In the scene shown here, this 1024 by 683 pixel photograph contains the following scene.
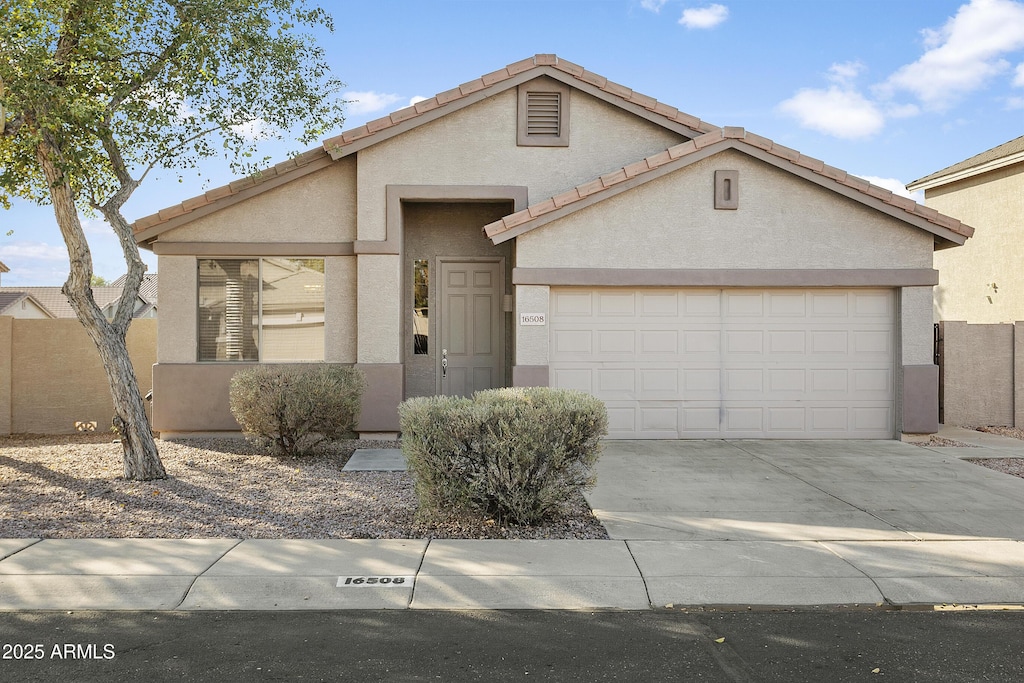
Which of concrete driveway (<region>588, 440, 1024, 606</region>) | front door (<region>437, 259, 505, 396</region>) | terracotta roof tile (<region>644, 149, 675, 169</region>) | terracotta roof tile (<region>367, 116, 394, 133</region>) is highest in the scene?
terracotta roof tile (<region>367, 116, 394, 133</region>)

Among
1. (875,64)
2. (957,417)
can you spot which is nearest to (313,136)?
(957,417)

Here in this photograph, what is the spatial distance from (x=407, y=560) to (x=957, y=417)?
11925mm

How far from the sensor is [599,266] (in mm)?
11977

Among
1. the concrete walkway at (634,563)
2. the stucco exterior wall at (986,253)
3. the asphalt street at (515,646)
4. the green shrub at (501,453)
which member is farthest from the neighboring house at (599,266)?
the stucco exterior wall at (986,253)

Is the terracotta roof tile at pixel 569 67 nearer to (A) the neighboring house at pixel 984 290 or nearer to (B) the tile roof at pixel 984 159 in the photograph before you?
(A) the neighboring house at pixel 984 290

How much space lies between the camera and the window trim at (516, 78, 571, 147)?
41.9ft

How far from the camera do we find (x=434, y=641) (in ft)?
15.9

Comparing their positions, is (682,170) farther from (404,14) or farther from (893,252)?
(404,14)

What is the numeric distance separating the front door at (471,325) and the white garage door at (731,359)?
72.0 inches

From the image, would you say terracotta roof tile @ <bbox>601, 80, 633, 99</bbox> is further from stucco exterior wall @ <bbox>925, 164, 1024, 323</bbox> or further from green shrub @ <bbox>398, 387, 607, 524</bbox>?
stucco exterior wall @ <bbox>925, 164, 1024, 323</bbox>

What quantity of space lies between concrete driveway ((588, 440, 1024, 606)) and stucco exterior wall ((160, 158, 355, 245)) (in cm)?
572

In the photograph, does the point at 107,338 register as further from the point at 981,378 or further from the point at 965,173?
the point at 965,173

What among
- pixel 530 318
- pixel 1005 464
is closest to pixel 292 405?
pixel 530 318

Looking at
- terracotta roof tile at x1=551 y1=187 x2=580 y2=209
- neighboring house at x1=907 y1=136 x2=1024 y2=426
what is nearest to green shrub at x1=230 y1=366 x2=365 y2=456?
terracotta roof tile at x1=551 y1=187 x2=580 y2=209
